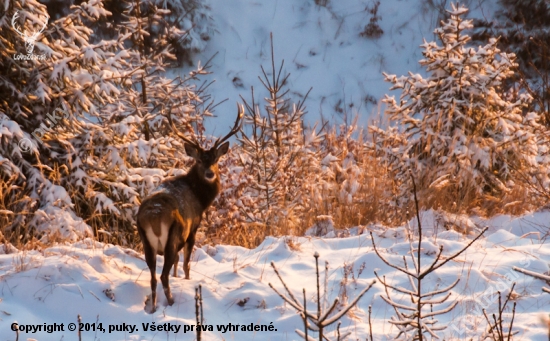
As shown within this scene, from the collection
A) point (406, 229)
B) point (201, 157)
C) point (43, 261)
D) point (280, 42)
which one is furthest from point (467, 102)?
point (280, 42)

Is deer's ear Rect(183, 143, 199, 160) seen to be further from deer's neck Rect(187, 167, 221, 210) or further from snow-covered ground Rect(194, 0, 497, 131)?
snow-covered ground Rect(194, 0, 497, 131)

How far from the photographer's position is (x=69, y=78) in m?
6.61

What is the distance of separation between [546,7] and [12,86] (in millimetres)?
16433

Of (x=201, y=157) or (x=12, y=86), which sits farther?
(x=12, y=86)

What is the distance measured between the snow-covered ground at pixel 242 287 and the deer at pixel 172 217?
197mm

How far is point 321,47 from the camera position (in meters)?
21.2

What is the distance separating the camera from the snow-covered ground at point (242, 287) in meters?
3.42

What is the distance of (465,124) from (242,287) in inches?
163

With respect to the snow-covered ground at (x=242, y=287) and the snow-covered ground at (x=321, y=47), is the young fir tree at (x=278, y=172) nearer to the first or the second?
the snow-covered ground at (x=242, y=287)

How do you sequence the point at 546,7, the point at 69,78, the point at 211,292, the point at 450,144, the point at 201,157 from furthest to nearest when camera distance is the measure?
1. the point at 546,7
2. the point at 450,144
3. the point at 69,78
4. the point at 201,157
5. the point at 211,292

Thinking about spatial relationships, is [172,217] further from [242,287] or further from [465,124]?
[465,124]

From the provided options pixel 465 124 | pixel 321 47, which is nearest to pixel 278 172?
pixel 465 124

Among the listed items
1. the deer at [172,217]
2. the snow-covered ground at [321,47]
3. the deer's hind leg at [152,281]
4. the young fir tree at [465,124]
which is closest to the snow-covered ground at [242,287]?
the deer's hind leg at [152,281]

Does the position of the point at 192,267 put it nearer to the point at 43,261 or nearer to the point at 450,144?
the point at 43,261
